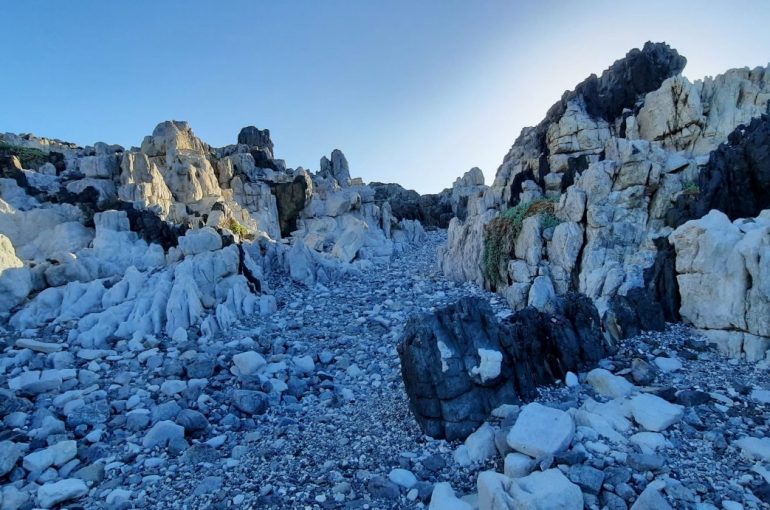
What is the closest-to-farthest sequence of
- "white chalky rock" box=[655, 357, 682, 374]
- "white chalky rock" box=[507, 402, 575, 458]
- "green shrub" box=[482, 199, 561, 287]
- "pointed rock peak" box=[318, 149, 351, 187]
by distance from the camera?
"white chalky rock" box=[507, 402, 575, 458] < "white chalky rock" box=[655, 357, 682, 374] < "green shrub" box=[482, 199, 561, 287] < "pointed rock peak" box=[318, 149, 351, 187]

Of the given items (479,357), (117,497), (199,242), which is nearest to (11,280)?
(199,242)

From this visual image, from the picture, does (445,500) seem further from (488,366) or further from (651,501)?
(488,366)

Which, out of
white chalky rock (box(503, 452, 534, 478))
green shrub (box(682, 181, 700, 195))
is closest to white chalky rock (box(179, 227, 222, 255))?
white chalky rock (box(503, 452, 534, 478))

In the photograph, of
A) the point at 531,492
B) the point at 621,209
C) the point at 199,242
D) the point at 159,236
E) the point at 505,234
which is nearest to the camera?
the point at 531,492

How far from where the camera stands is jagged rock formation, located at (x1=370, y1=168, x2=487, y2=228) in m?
54.4

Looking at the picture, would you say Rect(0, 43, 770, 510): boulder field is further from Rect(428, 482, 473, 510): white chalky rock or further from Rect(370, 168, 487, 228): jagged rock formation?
Rect(370, 168, 487, 228): jagged rock formation

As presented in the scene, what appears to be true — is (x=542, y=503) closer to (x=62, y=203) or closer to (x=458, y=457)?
(x=458, y=457)

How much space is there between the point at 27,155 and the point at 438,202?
4526cm

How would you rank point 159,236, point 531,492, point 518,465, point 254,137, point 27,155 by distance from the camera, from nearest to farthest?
point 531,492 < point 518,465 < point 159,236 < point 27,155 < point 254,137

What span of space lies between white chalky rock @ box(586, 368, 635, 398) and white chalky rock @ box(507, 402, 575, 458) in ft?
6.33

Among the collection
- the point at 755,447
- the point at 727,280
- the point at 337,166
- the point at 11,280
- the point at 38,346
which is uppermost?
the point at 337,166

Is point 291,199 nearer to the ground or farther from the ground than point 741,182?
farther from the ground

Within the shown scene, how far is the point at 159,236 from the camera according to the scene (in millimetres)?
21594

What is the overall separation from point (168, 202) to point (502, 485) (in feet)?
99.2
